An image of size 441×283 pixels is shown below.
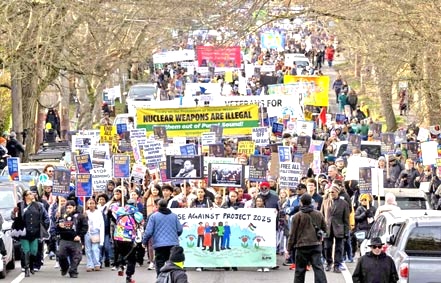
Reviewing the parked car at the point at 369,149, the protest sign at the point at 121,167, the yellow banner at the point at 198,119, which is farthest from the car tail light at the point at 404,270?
the yellow banner at the point at 198,119

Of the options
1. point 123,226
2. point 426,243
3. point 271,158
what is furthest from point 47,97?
point 426,243

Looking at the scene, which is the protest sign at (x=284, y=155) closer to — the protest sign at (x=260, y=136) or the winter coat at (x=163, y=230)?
the protest sign at (x=260, y=136)

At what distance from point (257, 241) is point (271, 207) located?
3.13 ft

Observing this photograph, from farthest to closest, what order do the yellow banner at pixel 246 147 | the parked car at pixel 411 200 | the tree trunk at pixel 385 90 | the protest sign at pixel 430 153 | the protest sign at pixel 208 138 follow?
the tree trunk at pixel 385 90 < the protest sign at pixel 208 138 < the yellow banner at pixel 246 147 < the protest sign at pixel 430 153 < the parked car at pixel 411 200

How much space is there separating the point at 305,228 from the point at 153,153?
461 inches

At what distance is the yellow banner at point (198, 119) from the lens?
129 feet

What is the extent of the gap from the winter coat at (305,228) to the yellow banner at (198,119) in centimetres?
1902

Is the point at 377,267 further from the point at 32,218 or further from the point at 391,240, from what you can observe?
the point at 32,218

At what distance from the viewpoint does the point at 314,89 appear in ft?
155

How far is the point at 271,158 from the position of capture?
32.5 metres

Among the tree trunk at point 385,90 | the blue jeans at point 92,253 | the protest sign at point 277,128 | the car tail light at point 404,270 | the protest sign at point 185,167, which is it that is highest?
the tree trunk at point 385,90

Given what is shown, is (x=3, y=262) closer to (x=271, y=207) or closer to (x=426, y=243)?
(x=271, y=207)

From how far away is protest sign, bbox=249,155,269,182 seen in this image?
1139 inches

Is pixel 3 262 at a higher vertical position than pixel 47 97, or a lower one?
lower
